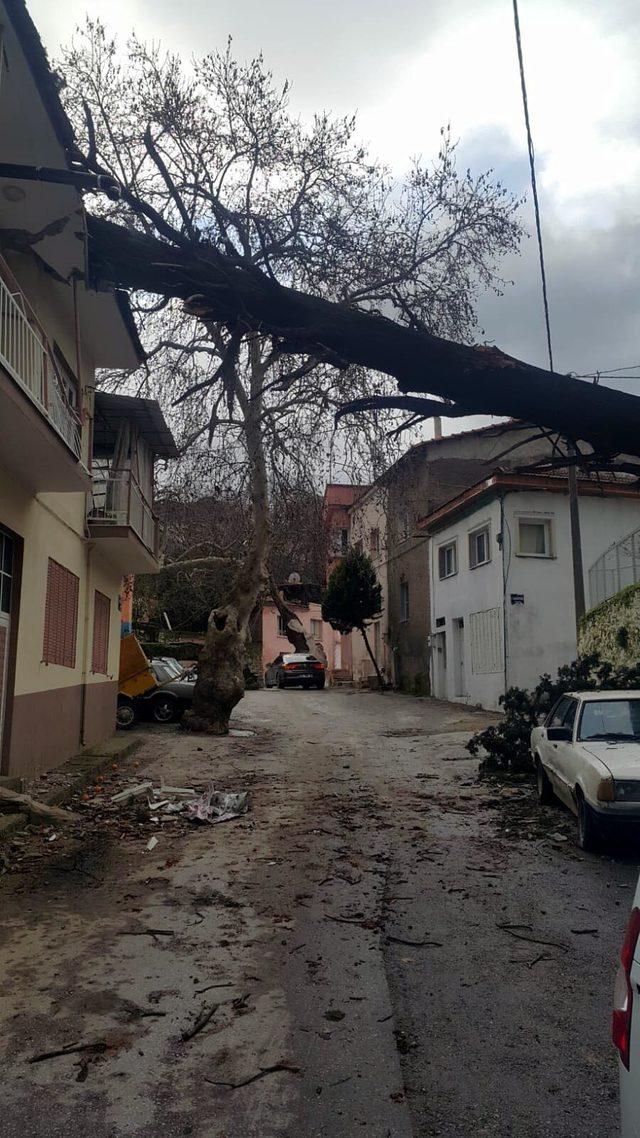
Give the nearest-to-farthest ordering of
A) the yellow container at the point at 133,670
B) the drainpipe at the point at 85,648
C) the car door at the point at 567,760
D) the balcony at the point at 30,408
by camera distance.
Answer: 1. the car door at the point at 567,760
2. the balcony at the point at 30,408
3. the drainpipe at the point at 85,648
4. the yellow container at the point at 133,670

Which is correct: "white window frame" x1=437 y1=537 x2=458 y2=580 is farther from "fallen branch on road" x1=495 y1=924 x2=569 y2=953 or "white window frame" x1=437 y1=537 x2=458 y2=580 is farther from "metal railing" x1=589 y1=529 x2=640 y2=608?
"fallen branch on road" x1=495 y1=924 x2=569 y2=953

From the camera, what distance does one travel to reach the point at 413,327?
23.9 ft

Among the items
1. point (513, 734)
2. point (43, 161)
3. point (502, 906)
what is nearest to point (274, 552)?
point (513, 734)

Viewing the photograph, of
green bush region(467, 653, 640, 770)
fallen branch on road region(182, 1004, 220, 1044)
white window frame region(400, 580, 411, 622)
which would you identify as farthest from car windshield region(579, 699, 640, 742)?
white window frame region(400, 580, 411, 622)

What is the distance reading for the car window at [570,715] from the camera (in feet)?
30.0

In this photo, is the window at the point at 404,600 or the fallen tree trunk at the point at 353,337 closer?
the fallen tree trunk at the point at 353,337

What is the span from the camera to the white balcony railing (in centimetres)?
839

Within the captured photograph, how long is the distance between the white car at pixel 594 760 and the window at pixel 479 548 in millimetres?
13959

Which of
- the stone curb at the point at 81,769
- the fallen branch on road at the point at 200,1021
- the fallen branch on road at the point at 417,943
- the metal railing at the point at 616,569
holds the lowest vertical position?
the fallen branch on road at the point at 200,1021

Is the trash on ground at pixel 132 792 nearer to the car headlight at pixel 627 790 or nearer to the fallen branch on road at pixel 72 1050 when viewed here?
the car headlight at pixel 627 790

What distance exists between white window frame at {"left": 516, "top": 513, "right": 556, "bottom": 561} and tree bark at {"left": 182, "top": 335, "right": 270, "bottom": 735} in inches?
273

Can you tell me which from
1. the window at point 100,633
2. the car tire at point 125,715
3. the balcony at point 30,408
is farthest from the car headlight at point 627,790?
the car tire at point 125,715

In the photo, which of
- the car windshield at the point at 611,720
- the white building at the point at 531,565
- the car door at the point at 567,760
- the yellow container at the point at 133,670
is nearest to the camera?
the car door at the point at 567,760

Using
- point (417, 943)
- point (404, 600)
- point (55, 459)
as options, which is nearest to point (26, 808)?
point (55, 459)
